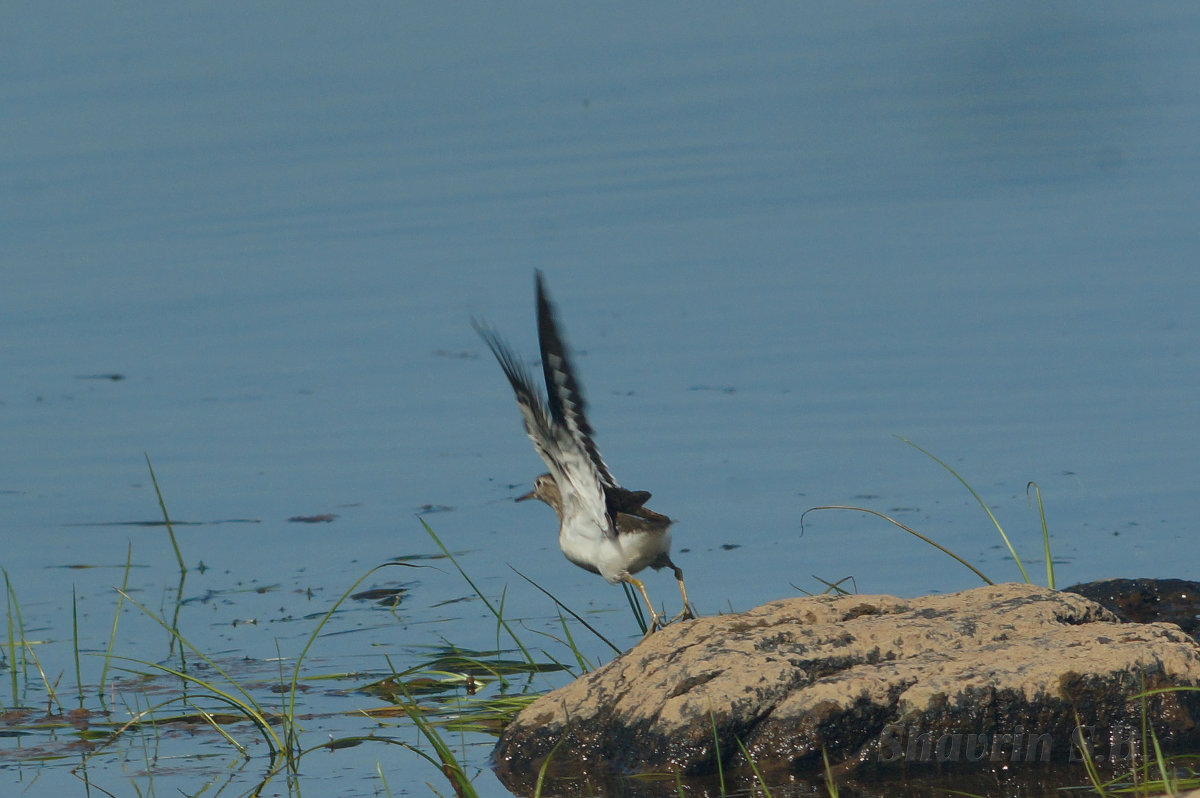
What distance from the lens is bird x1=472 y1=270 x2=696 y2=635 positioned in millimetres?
5754

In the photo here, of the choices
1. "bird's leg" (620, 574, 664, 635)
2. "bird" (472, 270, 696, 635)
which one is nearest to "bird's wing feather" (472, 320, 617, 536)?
"bird" (472, 270, 696, 635)

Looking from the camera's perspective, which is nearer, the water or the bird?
the bird

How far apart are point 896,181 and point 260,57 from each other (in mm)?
8603

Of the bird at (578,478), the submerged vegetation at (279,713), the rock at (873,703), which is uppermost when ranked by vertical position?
the bird at (578,478)

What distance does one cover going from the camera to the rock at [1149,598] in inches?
272

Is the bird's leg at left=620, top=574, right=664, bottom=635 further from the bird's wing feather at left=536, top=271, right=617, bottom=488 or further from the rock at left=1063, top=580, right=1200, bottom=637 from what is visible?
the rock at left=1063, top=580, right=1200, bottom=637

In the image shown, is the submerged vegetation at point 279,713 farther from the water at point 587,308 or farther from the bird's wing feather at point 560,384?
the bird's wing feather at point 560,384

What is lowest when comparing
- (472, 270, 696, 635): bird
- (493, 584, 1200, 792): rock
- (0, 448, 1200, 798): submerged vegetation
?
(0, 448, 1200, 798): submerged vegetation

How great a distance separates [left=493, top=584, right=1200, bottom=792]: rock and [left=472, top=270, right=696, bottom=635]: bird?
604 millimetres

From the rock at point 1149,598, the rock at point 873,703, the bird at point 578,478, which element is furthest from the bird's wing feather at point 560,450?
the rock at point 1149,598

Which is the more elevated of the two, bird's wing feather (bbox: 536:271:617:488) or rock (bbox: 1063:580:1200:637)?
bird's wing feather (bbox: 536:271:617:488)

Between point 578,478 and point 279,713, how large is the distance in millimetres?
1419

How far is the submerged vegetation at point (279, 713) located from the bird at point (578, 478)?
0.27 m

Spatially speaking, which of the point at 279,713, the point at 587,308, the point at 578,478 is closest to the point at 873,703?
the point at 578,478
